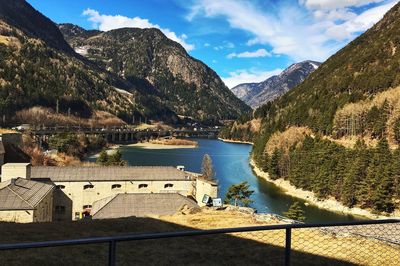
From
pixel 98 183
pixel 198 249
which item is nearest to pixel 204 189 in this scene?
pixel 98 183

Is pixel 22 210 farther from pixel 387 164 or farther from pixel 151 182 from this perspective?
pixel 387 164

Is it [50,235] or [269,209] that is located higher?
[50,235]

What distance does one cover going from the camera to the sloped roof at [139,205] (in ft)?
126

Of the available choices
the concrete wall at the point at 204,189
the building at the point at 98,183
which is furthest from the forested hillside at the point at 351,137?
the building at the point at 98,183

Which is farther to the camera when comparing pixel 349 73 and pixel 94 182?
pixel 349 73

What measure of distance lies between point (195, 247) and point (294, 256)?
11.1 feet

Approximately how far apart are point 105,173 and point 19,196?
2030cm

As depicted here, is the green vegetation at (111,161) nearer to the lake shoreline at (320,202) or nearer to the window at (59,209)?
the lake shoreline at (320,202)

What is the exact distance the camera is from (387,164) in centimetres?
7462

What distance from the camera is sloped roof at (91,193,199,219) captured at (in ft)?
126

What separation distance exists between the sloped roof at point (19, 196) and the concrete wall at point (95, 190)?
37.6ft

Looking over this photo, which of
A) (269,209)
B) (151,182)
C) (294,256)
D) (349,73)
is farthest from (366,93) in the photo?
(294,256)

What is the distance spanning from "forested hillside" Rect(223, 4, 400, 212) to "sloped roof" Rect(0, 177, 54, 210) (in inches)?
2026

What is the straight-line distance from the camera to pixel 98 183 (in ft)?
176
